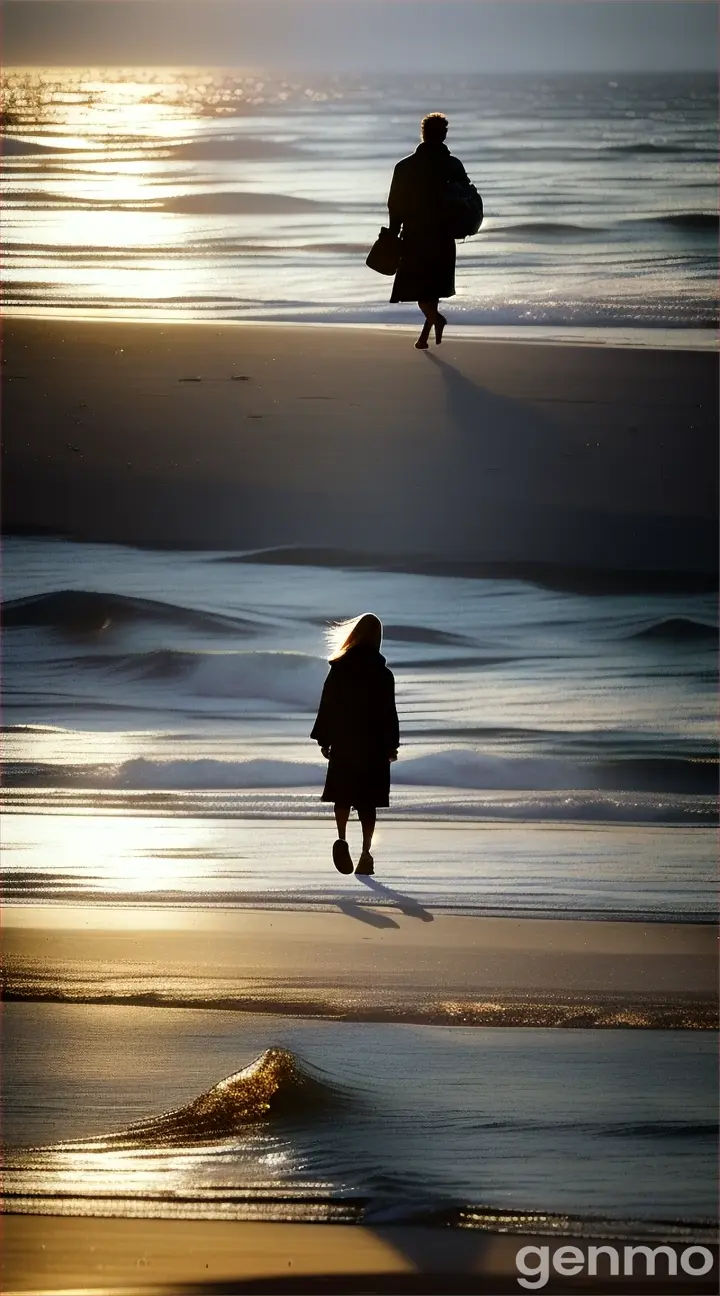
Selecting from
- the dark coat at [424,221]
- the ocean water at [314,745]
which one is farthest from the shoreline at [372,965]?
the dark coat at [424,221]

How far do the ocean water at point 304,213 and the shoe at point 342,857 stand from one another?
5.36m

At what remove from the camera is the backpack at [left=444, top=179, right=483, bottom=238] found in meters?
7.76

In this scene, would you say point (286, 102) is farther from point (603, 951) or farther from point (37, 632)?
point (603, 951)

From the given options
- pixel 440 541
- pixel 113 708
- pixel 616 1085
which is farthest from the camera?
pixel 440 541

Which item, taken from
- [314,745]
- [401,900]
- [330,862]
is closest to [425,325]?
[314,745]

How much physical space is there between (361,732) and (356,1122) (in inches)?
79.5

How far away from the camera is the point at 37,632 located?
7637 millimetres

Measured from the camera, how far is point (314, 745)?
691cm

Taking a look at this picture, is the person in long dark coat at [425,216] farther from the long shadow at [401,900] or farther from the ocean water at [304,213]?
the long shadow at [401,900]

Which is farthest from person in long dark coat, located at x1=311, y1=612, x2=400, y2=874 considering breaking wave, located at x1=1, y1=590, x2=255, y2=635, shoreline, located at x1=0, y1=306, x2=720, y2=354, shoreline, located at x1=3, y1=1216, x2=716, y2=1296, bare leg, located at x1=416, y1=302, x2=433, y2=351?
shoreline, located at x1=0, y1=306, x2=720, y2=354

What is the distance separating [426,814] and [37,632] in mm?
2342

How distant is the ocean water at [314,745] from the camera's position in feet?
18.5

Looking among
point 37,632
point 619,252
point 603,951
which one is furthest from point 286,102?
point 603,951

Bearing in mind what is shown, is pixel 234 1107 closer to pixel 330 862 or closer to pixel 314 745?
pixel 330 862
